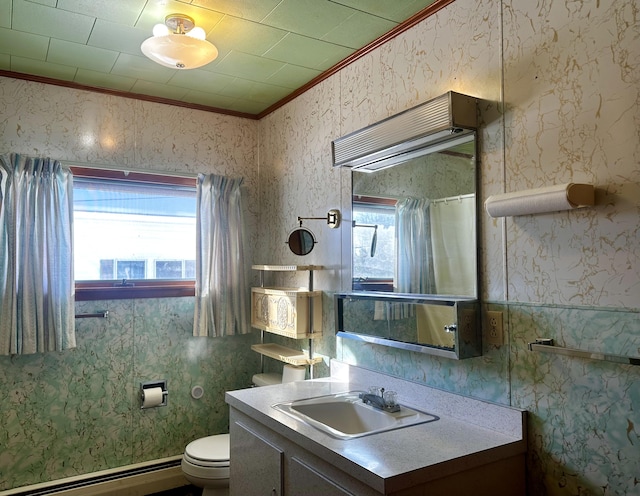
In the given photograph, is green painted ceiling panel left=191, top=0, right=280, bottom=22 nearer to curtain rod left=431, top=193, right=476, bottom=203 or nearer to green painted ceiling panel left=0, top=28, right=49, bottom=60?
green painted ceiling panel left=0, top=28, right=49, bottom=60

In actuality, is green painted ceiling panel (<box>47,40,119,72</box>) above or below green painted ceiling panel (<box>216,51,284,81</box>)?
above

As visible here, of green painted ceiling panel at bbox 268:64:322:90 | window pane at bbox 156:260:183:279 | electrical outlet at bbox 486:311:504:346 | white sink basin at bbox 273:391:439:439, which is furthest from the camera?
window pane at bbox 156:260:183:279

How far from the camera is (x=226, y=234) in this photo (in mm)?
3188

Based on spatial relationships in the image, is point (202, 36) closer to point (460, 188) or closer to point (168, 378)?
point (460, 188)

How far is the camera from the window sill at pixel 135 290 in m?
2.84

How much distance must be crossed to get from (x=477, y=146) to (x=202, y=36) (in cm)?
127

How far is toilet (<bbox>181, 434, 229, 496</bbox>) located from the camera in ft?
8.14

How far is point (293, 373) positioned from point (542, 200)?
69.4 inches

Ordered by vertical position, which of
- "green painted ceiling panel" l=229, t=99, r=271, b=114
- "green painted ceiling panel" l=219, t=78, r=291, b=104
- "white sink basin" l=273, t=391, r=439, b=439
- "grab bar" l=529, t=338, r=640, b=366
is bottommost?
"white sink basin" l=273, t=391, r=439, b=439

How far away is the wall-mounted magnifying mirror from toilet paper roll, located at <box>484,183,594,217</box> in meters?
1.33

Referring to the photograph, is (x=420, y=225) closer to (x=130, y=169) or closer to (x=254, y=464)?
(x=254, y=464)

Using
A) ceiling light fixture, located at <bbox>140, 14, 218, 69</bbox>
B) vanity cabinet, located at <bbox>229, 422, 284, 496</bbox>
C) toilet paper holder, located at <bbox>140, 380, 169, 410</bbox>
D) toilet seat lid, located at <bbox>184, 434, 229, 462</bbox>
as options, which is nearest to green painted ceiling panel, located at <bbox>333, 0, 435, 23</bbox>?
ceiling light fixture, located at <bbox>140, 14, 218, 69</bbox>

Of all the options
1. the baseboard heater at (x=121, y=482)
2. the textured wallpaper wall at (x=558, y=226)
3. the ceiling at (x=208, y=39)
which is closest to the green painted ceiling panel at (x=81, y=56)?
the ceiling at (x=208, y=39)

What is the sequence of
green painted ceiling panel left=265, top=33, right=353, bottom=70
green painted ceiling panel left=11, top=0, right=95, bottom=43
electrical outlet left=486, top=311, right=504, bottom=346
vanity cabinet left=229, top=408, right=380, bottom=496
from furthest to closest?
green painted ceiling panel left=265, top=33, right=353, bottom=70, green painted ceiling panel left=11, top=0, right=95, bottom=43, electrical outlet left=486, top=311, right=504, bottom=346, vanity cabinet left=229, top=408, right=380, bottom=496
